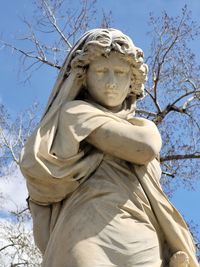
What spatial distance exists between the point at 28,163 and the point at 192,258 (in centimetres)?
114

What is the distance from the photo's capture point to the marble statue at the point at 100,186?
3.82 meters

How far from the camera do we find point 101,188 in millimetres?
4008

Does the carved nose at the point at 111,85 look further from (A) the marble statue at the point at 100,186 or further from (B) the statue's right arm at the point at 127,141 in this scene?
(B) the statue's right arm at the point at 127,141

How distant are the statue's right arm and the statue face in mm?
296

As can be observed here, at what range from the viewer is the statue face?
439cm

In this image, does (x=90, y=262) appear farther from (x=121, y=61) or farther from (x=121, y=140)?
(x=121, y=61)

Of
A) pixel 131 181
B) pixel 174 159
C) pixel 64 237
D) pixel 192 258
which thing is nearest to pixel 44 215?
pixel 64 237

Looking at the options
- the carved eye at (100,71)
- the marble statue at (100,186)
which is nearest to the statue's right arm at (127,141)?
the marble statue at (100,186)

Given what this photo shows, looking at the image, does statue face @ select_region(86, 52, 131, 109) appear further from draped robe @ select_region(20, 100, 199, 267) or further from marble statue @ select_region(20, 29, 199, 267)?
draped robe @ select_region(20, 100, 199, 267)

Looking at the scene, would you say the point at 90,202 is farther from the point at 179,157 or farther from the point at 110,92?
the point at 179,157

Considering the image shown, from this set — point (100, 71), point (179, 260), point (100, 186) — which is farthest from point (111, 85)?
point (179, 260)

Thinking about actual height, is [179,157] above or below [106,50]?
below

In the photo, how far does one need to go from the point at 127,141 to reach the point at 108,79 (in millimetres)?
541

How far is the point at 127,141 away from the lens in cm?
405
